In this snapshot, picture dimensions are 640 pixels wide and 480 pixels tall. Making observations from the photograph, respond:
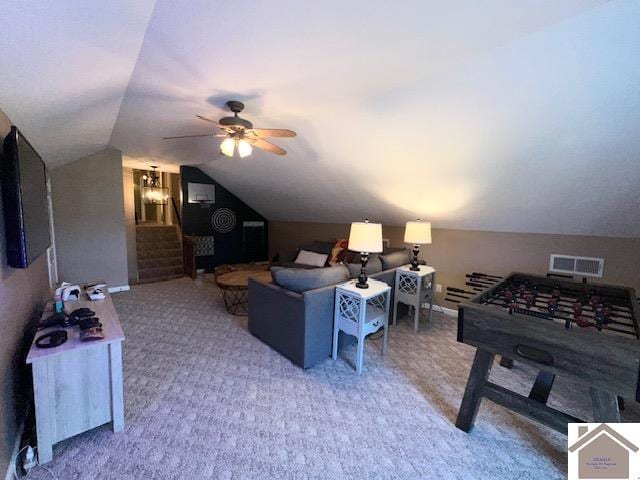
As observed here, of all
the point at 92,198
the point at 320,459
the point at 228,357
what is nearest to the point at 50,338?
the point at 228,357

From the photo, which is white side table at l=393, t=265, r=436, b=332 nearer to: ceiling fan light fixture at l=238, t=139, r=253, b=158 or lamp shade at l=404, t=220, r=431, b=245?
lamp shade at l=404, t=220, r=431, b=245

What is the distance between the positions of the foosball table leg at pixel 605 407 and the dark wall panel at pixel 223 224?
20.8ft

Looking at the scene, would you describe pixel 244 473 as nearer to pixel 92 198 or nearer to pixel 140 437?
pixel 140 437

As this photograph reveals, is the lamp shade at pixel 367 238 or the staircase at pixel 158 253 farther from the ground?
the lamp shade at pixel 367 238

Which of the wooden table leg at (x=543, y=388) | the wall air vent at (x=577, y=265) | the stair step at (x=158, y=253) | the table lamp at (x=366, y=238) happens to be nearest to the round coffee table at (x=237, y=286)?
the table lamp at (x=366, y=238)

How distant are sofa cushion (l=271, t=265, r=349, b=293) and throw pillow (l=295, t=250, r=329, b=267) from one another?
218 cm

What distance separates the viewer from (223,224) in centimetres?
655

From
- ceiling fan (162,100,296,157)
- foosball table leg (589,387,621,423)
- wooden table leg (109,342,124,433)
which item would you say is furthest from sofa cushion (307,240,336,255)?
foosball table leg (589,387,621,423)

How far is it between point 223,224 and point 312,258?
2672 millimetres

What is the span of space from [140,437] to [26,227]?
1429mm

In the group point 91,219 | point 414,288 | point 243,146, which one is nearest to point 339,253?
point 414,288

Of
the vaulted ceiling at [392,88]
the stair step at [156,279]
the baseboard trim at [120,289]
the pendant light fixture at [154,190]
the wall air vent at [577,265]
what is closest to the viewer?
the vaulted ceiling at [392,88]

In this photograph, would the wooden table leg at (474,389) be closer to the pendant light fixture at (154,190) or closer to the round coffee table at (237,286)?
the round coffee table at (237,286)

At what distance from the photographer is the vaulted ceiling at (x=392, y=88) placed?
4.22 feet
